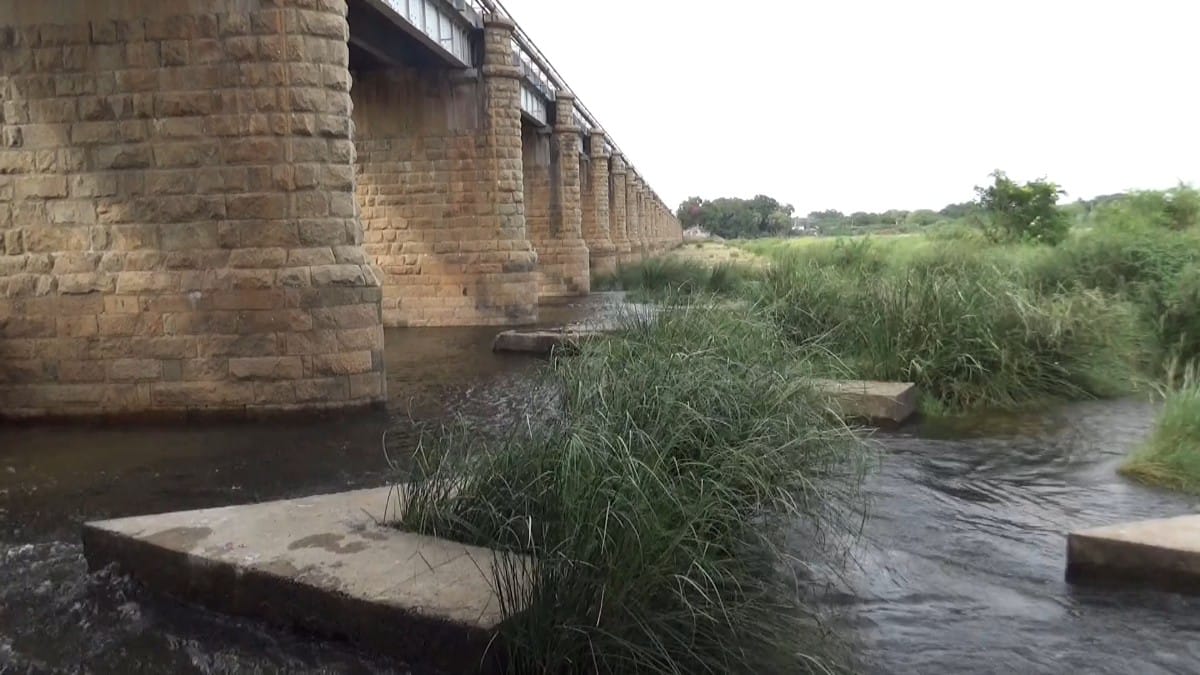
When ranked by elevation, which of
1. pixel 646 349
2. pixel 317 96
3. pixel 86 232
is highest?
pixel 317 96

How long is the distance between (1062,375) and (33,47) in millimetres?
10023

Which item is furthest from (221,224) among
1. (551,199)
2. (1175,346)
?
(551,199)

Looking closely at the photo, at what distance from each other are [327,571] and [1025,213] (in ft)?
64.4

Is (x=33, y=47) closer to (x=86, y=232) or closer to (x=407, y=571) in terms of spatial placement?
(x=86, y=232)

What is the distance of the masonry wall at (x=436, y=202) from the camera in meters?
18.3

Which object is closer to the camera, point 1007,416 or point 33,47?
point 1007,416

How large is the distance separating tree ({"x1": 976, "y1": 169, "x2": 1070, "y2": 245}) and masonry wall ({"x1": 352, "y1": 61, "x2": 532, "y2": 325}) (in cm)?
971

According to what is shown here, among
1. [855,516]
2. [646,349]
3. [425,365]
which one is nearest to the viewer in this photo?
[855,516]

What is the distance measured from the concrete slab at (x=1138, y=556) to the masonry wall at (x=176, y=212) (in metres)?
6.53

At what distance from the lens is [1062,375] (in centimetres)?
928

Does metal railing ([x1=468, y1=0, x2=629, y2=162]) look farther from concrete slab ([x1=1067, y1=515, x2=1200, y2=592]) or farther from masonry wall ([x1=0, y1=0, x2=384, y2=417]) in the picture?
concrete slab ([x1=1067, y1=515, x2=1200, y2=592])

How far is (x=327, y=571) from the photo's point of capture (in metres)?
4.31

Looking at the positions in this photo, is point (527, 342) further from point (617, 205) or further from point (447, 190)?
point (617, 205)

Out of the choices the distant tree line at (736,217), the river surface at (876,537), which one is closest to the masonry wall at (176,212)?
the river surface at (876,537)
